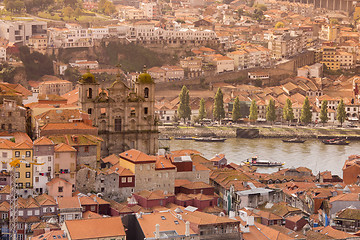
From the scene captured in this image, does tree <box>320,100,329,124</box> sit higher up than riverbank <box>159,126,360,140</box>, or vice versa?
tree <box>320,100,329,124</box>

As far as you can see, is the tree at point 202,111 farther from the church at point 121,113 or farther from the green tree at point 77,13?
the green tree at point 77,13

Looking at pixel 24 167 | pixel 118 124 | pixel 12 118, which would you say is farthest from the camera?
pixel 118 124

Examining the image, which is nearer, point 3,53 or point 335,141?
point 335,141

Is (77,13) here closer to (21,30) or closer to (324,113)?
(21,30)

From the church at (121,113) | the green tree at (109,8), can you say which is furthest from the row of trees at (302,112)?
the green tree at (109,8)

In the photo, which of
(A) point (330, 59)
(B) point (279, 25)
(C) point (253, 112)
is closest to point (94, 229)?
(C) point (253, 112)

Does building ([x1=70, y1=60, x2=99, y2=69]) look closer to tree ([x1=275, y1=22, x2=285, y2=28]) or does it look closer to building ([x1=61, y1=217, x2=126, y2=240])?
tree ([x1=275, y1=22, x2=285, y2=28])

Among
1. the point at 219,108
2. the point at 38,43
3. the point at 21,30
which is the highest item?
the point at 21,30

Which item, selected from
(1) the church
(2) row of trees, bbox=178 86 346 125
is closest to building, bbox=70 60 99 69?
(2) row of trees, bbox=178 86 346 125
